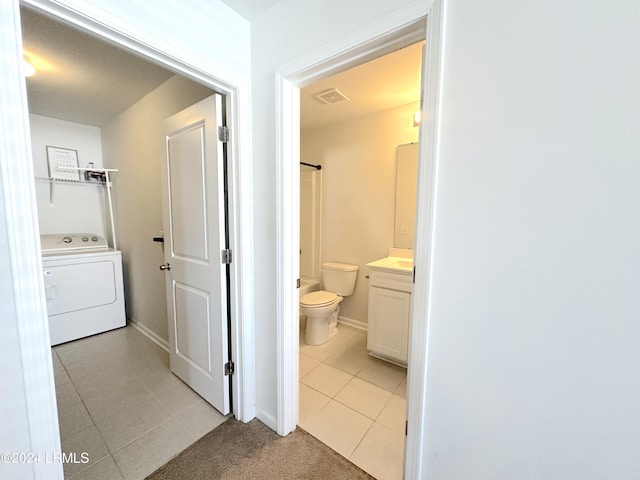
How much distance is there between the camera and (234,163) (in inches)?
56.3

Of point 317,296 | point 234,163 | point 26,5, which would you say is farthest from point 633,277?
point 317,296

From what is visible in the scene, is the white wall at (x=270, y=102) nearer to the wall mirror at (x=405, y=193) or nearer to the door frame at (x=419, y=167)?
the door frame at (x=419, y=167)

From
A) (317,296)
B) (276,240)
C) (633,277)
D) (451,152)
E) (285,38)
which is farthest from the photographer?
(317,296)

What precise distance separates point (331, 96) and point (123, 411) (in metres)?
2.89

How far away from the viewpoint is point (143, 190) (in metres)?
2.47

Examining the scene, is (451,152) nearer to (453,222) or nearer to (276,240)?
(453,222)

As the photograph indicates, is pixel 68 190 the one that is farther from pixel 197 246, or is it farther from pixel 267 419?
pixel 267 419

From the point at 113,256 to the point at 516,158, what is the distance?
3592 mm

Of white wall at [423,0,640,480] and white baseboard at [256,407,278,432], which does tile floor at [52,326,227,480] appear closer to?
white baseboard at [256,407,278,432]

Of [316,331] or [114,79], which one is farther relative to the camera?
[316,331]

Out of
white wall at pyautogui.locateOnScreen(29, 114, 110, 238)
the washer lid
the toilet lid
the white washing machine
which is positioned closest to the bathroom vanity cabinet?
the toilet lid

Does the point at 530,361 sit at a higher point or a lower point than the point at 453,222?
lower

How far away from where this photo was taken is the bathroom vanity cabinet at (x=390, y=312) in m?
2.02

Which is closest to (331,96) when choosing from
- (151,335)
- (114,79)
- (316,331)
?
(114,79)
